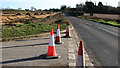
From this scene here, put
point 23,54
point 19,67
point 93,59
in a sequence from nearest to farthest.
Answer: point 19,67 → point 93,59 → point 23,54

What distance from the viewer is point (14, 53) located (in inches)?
236

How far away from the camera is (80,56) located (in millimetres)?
3807

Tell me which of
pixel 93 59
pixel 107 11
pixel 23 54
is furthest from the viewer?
pixel 107 11

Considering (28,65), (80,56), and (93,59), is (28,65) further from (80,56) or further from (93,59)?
(93,59)

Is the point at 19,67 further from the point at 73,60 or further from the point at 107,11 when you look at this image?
the point at 107,11

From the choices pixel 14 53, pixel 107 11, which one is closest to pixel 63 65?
pixel 14 53

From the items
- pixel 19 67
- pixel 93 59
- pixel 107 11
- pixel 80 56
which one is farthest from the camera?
pixel 107 11

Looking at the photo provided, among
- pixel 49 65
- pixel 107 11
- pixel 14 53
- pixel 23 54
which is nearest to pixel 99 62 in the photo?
pixel 49 65

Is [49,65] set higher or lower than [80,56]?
lower

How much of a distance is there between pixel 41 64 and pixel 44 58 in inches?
24.6

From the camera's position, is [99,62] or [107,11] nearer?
[99,62]

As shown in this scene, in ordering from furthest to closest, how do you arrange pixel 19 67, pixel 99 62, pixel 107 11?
pixel 107 11
pixel 99 62
pixel 19 67

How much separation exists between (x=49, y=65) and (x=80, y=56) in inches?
48.5

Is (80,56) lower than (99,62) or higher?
higher
